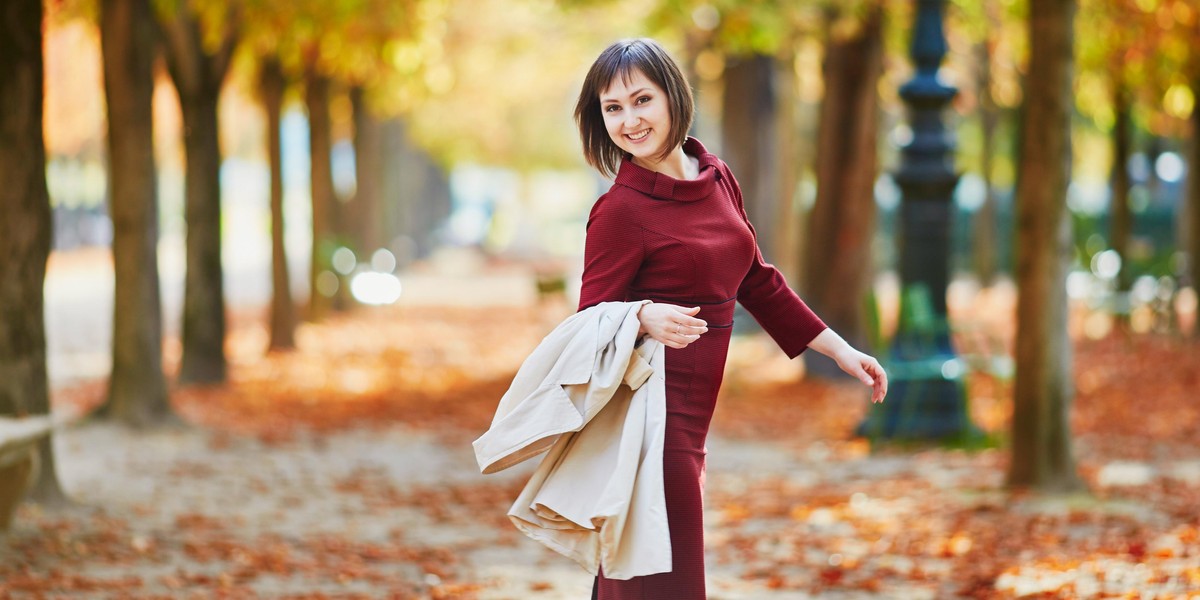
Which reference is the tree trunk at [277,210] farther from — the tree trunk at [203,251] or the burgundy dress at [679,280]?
the burgundy dress at [679,280]

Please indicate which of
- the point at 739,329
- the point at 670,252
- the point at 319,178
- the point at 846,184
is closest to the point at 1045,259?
the point at 670,252

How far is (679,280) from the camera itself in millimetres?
3482

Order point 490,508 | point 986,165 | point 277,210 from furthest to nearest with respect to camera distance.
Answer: point 986,165
point 277,210
point 490,508

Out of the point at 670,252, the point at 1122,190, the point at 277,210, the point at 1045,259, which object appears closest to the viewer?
the point at 670,252

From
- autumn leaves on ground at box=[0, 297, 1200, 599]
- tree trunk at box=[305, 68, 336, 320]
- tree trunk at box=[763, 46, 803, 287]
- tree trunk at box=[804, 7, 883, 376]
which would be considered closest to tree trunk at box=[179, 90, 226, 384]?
autumn leaves on ground at box=[0, 297, 1200, 599]

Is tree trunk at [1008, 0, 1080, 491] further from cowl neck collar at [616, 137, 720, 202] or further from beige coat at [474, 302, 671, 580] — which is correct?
beige coat at [474, 302, 671, 580]

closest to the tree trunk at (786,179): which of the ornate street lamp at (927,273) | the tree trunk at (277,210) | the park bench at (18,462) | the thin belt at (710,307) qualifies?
the tree trunk at (277,210)

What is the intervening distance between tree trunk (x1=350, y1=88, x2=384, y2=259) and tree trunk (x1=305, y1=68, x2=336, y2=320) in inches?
98.2

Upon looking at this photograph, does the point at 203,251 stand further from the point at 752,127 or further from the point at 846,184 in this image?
the point at 752,127

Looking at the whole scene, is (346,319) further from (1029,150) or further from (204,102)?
(1029,150)

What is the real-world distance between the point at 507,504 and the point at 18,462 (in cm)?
310

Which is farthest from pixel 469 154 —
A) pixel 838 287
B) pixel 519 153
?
pixel 838 287

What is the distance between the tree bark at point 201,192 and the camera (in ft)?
44.8

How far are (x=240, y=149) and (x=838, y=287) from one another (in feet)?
135
